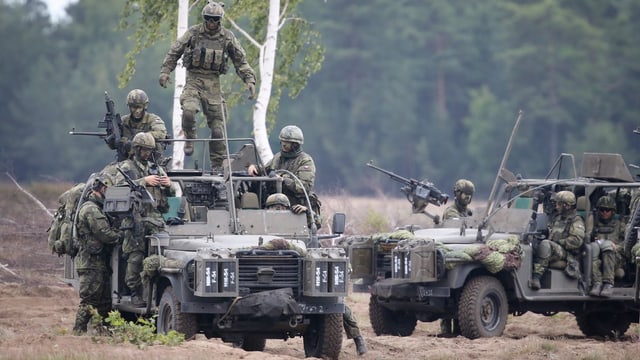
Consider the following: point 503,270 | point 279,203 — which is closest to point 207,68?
point 279,203

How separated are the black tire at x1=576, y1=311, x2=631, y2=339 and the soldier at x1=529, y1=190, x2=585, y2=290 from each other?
129 cm

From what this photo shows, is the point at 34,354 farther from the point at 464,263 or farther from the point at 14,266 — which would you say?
the point at 14,266

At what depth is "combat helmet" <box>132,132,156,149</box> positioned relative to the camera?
17.8m

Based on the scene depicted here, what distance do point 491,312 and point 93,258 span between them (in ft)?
15.7

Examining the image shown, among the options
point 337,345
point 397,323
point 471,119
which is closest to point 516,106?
point 471,119

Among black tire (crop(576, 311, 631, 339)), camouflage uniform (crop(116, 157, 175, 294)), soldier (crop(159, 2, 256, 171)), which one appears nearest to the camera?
camouflage uniform (crop(116, 157, 175, 294))

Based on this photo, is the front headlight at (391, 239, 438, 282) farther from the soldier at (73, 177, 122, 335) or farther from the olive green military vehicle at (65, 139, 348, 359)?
the soldier at (73, 177, 122, 335)

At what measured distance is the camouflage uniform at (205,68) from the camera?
1998 centimetres

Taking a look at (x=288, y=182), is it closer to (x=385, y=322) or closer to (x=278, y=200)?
(x=278, y=200)

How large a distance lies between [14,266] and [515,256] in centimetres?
976

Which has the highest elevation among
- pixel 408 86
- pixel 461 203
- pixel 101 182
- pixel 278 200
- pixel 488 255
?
pixel 408 86

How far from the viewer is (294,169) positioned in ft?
61.9

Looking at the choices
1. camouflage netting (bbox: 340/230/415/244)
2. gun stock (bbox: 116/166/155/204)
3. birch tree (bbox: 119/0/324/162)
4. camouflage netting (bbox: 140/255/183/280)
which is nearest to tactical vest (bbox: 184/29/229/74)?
camouflage netting (bbox: 340/230/415/244)

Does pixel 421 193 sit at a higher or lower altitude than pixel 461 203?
higher
